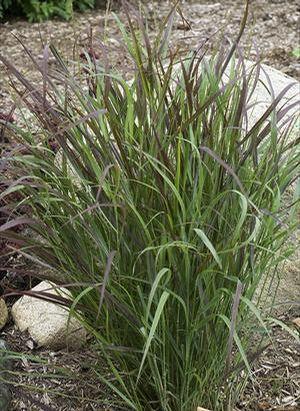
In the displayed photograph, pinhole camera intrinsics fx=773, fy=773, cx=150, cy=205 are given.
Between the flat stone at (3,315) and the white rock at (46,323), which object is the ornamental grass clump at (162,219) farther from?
the flat stone at (3,315)

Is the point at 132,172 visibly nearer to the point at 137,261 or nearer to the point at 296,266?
the point at 137,261

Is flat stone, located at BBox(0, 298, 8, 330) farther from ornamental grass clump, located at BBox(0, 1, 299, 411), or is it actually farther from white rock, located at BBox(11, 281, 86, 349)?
ornamental grass clump, located at BBox(0, 1, 299, 411)

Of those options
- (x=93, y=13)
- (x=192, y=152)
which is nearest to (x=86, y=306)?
(x=192, y=152)

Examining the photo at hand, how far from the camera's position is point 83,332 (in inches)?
115

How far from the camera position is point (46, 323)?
301cm

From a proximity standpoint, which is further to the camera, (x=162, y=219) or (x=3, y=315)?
(x=3, y=315)

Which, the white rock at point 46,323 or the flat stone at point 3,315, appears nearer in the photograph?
the white rock at point 46,323

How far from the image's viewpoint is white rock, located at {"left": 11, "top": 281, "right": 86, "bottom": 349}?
2934 millimetres

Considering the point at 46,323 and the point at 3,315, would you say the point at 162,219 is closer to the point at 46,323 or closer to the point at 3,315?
the point at 46,323

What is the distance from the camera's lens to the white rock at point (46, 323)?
2934 millimetres

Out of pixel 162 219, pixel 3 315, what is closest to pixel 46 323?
pixel 3 315

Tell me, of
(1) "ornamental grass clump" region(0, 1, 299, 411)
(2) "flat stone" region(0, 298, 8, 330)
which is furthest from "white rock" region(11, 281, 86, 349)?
(1) "ornamental grass clump" region(0, 1, 299, 411)

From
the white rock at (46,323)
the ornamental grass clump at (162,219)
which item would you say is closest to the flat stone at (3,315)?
the white rock at (46,323)

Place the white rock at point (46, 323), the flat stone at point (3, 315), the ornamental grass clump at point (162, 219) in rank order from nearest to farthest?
1. the ornamental grass clump at point (162, 219)
2. the white rock at point (46, 323)
3. the flat stone at point (3, 315)
